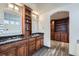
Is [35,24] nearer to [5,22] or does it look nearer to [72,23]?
[72,23]

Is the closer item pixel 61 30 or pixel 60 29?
pixel 61 30

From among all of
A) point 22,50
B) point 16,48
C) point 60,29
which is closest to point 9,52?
point 16,48

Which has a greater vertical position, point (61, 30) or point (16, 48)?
point (61, 30)

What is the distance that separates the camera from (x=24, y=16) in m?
4.65

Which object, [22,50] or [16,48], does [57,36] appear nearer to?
[22,50]

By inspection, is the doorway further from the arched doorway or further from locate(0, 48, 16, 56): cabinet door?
locate(0, 48, 16, 56): cabinet door

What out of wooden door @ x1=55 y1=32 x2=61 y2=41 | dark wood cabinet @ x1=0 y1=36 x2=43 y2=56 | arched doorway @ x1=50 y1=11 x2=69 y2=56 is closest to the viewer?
dark wood cabinet @ x1=0 y1=36 x2=43 y2=56

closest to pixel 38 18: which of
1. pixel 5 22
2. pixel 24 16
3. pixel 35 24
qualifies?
pixel 35 24

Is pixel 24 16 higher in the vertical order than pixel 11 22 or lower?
higher

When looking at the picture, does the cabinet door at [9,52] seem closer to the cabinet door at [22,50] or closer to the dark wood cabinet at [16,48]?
the dark wood cabinet at [16,48]

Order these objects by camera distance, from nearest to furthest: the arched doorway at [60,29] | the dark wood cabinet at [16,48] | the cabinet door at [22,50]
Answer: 1. the dark wood cabinet at [16,48]
2. the cabinet door at [22,50]
3. the arched doorway at [60,29]

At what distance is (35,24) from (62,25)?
3591mm

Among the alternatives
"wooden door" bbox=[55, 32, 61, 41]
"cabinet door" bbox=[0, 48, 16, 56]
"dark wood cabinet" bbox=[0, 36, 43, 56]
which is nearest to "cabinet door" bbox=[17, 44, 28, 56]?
"dark wood cabinet" bbox=[0, 36, 43, 56]

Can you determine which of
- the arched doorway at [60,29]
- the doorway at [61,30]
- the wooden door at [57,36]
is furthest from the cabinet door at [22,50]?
the wooden door at [57,36]
